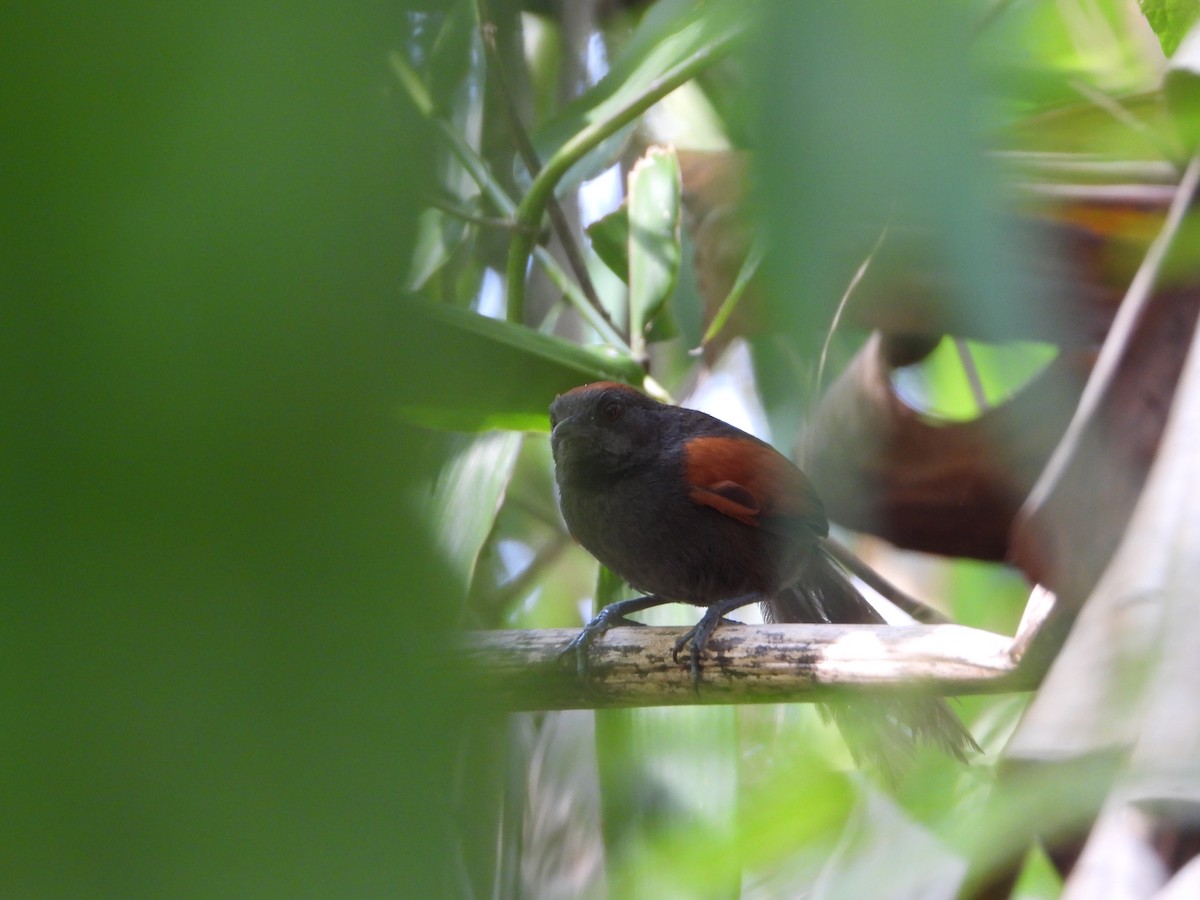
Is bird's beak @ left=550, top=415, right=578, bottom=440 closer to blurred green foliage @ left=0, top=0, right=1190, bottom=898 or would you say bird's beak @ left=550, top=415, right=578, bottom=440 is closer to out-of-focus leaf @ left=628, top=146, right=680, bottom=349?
out-of-focus leaf @ left=628, top=146, right=680, bottom=349

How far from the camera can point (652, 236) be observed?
3.03 metres

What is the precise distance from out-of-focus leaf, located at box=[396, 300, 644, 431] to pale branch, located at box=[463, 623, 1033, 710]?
475mm

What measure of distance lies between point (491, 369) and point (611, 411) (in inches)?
66.0

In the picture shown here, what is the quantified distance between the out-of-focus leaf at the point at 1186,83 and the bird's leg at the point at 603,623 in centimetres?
144

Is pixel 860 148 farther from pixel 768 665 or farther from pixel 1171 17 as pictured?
pixel 768 665

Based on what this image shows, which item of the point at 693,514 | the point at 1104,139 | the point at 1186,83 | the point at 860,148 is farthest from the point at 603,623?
the point at 860,148

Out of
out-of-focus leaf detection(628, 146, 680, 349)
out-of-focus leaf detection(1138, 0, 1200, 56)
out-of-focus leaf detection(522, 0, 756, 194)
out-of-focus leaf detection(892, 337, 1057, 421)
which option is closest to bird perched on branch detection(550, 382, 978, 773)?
out-of-focus leaf detection(628, 146, 680, 349)

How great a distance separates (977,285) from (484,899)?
1.04m

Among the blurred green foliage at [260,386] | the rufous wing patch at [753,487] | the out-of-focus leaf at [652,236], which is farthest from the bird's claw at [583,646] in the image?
the blurred green foliage at [260,386]

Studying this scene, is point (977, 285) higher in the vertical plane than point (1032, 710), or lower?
higher

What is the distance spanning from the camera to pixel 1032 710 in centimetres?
80

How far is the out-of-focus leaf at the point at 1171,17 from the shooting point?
4.22 feet

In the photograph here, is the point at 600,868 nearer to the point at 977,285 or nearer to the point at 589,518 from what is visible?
the point at 589,518

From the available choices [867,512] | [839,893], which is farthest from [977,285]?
[867,512]
